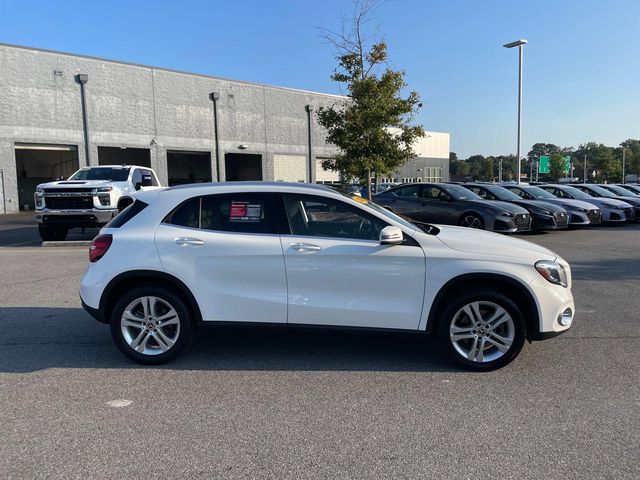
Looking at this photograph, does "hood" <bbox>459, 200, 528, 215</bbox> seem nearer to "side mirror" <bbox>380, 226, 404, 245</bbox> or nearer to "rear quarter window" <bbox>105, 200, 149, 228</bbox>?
"side mirror" <bbox>380, 226, 404, 245</bbox>

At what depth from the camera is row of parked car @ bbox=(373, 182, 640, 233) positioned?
46.5 ft

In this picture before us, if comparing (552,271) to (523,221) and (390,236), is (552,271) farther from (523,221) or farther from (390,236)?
(523,221)

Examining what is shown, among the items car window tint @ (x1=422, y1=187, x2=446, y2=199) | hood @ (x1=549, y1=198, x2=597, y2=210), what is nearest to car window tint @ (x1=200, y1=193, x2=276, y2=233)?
car window tint @ (x1=422, y1=187, x2=446, y2=199)

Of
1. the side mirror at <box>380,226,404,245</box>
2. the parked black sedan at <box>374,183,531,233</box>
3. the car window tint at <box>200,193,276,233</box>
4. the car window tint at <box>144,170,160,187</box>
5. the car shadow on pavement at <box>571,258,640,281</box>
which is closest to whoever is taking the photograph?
the side mirror at <box>380,226,404,245</box>

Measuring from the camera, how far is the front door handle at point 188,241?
4.66 metres

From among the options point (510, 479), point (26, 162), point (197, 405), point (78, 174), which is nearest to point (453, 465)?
point (510, 479)

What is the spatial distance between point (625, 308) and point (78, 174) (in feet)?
43.6

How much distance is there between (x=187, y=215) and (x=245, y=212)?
55 centimetres

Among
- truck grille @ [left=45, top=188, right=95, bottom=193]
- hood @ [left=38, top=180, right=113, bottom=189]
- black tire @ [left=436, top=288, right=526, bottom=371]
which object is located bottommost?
black tire @ [left=436, top=288, right=526, bottom=371]

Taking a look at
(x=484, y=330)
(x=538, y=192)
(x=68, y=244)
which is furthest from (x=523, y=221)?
(x=68, y=244)

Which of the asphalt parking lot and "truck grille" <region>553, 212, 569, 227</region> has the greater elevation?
"truck grille" <region>553, 212, 569, 227</region>

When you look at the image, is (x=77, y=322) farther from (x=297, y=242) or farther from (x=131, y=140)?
(x=131, y=140)

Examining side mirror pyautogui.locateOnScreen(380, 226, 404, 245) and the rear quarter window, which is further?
the rear quarter window

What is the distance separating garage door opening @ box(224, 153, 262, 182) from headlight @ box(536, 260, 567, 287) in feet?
118
